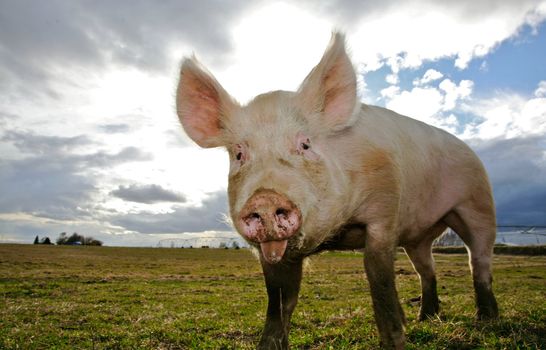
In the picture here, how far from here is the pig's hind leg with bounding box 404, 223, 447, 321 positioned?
20.2 ft

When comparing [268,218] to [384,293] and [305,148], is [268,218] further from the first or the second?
[384,293]

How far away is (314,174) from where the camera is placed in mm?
3635

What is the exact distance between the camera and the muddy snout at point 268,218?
2.92 m

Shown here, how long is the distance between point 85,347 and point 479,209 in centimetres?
536

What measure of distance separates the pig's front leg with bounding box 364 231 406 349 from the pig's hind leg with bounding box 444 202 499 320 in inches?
98.3

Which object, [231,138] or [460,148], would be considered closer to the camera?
[231,138]

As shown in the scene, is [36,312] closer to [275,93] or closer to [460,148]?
[275,93]

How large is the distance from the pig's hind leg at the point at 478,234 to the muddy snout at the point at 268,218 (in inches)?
149

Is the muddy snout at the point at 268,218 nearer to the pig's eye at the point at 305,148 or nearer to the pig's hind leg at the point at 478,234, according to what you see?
the pig's eye at the point at 305,148

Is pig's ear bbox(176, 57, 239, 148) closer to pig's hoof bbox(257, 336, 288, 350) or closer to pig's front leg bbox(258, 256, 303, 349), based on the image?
pig's front leg bbox(258, 256, 303, 349)

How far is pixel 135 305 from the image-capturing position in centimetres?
1034

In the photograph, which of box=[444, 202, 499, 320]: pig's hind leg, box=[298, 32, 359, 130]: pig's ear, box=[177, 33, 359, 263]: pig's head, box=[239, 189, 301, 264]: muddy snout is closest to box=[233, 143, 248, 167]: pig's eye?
box=[177, 33, 359, 263]: pig's head

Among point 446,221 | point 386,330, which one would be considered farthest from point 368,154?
point 446,221

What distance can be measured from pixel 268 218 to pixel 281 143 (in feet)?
3.11
